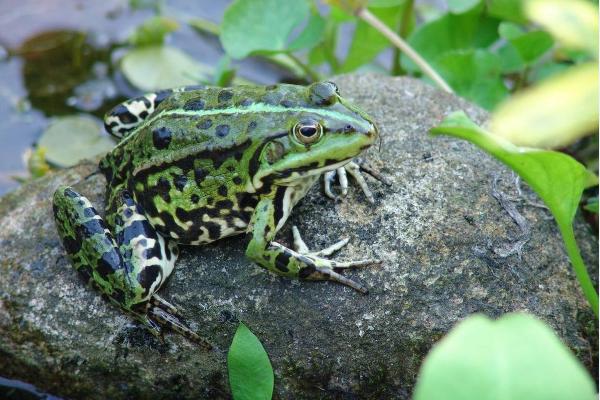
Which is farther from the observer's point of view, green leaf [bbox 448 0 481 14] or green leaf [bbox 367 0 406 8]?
green leaf [bbox 367 0 406 8]

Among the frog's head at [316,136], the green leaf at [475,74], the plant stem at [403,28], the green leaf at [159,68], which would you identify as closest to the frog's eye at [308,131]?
the frog's head at [316,136]

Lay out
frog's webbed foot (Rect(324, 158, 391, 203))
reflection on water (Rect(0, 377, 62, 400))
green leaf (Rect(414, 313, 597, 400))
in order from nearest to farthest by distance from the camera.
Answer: green leaf (Rect(414, 313, 597, 400)), frog's webbed foot (Rect(324, 158, 391, 203)), reflection on water (Rect(0, 377, 62, 400))

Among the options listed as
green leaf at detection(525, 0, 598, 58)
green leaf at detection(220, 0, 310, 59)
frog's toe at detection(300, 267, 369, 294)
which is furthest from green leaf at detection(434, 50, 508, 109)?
green leaf at detection(525, 0, 598, 58)

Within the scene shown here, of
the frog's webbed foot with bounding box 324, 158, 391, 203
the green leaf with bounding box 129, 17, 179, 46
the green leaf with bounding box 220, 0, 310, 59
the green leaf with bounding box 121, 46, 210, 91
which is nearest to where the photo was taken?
the frog's webbed foot with bounding box 324, 158, 391, 203

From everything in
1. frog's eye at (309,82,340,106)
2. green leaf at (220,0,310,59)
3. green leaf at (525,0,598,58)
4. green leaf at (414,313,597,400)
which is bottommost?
green leaf at (220,0,310,59)

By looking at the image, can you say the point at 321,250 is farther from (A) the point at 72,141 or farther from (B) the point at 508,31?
(A) the point at 72,141

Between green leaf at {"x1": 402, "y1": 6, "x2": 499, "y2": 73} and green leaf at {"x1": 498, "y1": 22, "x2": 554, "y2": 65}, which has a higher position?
green leaf at {"x1": 498, "y1": 22, "x2": 554, "y2": 65}

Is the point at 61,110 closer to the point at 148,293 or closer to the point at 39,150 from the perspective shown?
the point at 39,150

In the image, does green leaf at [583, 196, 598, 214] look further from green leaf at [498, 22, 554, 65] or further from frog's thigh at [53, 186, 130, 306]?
frog's thigh at [53, 186, 130, 306]
